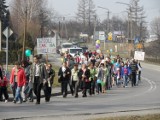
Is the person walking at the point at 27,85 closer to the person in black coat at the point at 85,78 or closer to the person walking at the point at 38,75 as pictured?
the person walking at the point at 38,75

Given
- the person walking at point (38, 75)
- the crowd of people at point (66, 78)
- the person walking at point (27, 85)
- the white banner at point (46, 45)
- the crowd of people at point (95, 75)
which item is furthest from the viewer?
the white banner at point (46, 45)

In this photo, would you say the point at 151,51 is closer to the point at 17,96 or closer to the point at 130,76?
the point at 130,76

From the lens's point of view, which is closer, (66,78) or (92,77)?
(66,78)

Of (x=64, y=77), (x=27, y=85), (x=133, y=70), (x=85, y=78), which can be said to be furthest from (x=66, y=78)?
(x=133, y=70)

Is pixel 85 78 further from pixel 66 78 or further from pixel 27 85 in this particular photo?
pixel 27 85

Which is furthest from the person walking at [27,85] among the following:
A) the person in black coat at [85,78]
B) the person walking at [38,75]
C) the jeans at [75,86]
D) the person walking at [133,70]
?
the person walking at [133,70]

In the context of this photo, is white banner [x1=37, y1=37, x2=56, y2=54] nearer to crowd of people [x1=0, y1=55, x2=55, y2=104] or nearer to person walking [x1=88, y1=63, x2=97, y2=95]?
person walking [x1=88, y1=63, x2=97, y2=95]

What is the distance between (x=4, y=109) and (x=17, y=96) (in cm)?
220

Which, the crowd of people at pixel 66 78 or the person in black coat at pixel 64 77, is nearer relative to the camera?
the crowd of people at pixel 66 78

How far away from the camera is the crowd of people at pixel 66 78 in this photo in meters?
17.7

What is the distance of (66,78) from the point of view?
21266mm

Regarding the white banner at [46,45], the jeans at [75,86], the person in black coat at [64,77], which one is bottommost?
the jeans at [75,86]

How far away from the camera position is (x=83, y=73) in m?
22.0

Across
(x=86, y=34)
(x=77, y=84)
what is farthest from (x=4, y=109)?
(x=86, y=34)
